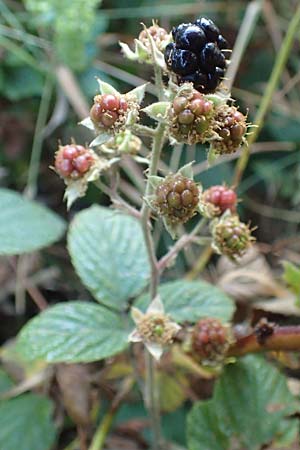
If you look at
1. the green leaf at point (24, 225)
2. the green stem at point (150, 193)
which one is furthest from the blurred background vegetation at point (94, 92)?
the green stem at point (150, 193)

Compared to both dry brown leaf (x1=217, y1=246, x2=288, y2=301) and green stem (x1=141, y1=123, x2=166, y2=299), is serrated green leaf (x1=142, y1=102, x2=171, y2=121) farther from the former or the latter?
dry brown leaf (x1=217, y1=246, x2=288, y2=301)

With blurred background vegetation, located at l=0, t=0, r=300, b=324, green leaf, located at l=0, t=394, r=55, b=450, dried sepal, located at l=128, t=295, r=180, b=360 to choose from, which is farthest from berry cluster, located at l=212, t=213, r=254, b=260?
blurred background vegetation, located at l=0, t=0, r=300, b=324

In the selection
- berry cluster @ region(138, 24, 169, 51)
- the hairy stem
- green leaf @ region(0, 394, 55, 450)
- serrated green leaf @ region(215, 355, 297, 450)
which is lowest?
the hairy stem

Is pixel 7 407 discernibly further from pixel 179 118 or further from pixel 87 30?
pixel 87 30

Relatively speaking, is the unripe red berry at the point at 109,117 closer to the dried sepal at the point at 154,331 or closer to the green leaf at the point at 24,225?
the dried sepal at the point at 154,331

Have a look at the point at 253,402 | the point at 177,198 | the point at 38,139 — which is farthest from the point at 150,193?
the point at 38,139
